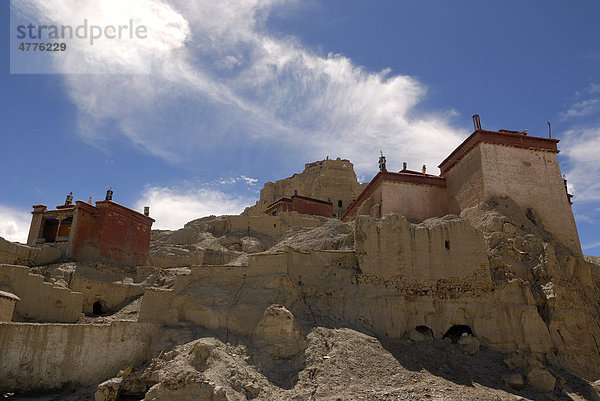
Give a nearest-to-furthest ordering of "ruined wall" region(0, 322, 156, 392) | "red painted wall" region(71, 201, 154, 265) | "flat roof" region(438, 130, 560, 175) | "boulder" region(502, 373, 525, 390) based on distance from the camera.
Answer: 1. "boulder" region(502, 373, 525, 390)
2. "ruined wall" region(0, 322, 156, 392)
3. "flat roof" region(438, 130, 560, 175)
4. "red painted wall" region(71, 201, 154, 265)

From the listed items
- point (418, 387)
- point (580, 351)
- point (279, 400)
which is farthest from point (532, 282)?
point (279, 400)

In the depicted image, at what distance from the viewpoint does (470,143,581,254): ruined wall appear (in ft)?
66.1

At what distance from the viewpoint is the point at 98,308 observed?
20.3 meters

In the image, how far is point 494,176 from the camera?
66.5ft

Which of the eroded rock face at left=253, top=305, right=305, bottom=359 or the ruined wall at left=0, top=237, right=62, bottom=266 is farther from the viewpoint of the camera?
the ruined wall at left=0, top=237, right=62, bottom=266

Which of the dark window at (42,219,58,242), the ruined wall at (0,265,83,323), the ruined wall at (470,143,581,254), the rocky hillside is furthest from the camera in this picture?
the dark window at (42,219,58,242)

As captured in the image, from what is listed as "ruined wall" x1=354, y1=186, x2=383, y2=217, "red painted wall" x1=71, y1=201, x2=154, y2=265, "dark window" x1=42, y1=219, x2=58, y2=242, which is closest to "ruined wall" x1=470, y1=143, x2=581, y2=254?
"ruined wall" x1=354, y1=186, x2=383, y2=217

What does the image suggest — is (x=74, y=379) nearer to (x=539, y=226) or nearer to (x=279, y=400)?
(x=279, y=400)

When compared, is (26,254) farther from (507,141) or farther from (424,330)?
(507,141)

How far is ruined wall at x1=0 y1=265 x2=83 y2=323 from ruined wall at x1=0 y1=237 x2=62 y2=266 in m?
4.39

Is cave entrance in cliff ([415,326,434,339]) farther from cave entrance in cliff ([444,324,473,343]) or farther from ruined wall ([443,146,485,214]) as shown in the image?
ruined wall ([443,146,485,214])

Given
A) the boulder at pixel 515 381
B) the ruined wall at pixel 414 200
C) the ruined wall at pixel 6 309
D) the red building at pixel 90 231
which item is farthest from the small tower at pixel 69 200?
the boulder at pixel 515 381

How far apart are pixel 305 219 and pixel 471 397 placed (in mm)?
21411

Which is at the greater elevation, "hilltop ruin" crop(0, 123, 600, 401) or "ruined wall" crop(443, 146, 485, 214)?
"ruined wall" crop(443, 146, 485, 214)
